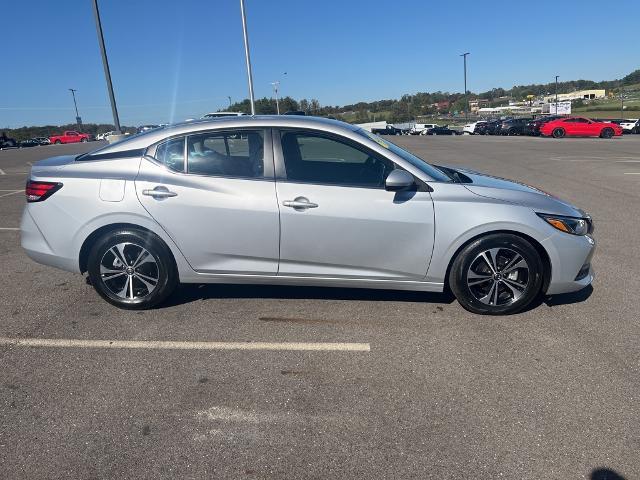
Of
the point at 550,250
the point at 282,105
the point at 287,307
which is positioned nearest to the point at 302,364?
the point at 287,307

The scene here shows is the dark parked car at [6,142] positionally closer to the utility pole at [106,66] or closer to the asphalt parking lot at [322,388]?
the utility pole at [106,66]

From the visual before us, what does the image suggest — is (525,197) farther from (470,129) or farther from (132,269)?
(470,129)

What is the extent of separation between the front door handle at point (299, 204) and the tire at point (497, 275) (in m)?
1.26

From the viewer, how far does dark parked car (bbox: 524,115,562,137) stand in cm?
3689

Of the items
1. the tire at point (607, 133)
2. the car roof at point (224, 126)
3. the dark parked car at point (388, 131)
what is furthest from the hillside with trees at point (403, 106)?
the car roof at point (224, 126)

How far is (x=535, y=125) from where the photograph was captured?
37781mm

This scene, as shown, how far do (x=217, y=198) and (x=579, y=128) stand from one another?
36.8 m

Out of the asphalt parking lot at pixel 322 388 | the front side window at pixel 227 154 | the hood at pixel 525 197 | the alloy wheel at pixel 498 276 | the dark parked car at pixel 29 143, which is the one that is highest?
the dark parked car at pixel 29 143

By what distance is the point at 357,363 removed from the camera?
3.25 metres

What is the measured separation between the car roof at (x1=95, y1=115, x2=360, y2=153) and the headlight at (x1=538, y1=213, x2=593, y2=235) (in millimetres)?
1733

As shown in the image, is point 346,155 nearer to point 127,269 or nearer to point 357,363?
point 357,363

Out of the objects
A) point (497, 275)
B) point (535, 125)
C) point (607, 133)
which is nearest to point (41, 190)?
point (497, 275)

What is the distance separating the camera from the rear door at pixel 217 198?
12.5 ft

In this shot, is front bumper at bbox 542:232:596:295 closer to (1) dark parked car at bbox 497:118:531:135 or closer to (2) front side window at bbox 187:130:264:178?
(2) front side window at bbox 187:130:264:178
